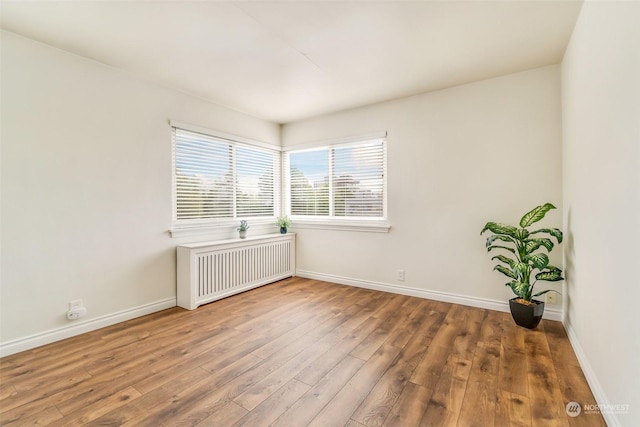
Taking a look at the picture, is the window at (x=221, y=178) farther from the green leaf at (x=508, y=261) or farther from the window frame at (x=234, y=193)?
the green leaf at (x=508, y=261)

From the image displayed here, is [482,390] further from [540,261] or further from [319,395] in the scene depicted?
[540,261]

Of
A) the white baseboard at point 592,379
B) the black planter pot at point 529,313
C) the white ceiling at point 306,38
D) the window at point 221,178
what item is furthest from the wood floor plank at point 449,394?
the window at point 221,178

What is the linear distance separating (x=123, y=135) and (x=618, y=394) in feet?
13.8

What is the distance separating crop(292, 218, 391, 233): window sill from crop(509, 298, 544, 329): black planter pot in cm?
162

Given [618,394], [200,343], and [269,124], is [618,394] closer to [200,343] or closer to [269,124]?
[200,343]

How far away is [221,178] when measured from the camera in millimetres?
3889

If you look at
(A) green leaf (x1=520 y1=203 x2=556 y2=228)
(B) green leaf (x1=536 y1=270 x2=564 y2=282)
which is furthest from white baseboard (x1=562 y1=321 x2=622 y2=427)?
(A) green leaf (x1=520 y1=203 x2=556 y2=228)

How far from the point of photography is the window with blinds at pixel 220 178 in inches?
135

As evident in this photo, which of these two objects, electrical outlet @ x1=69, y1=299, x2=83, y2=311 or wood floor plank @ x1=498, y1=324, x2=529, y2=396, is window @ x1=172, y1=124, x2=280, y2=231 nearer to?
Answer: electrical outlet @ x1=69, y1=299, x2=83, y2=311

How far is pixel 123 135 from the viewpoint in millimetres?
2871

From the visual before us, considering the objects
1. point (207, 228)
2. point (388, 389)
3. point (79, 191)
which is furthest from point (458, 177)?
point (79, 191)

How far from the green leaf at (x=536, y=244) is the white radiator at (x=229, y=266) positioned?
10.3 ft

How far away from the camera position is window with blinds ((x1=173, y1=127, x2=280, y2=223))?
344cm

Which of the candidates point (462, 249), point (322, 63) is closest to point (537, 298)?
point (462, 249)
